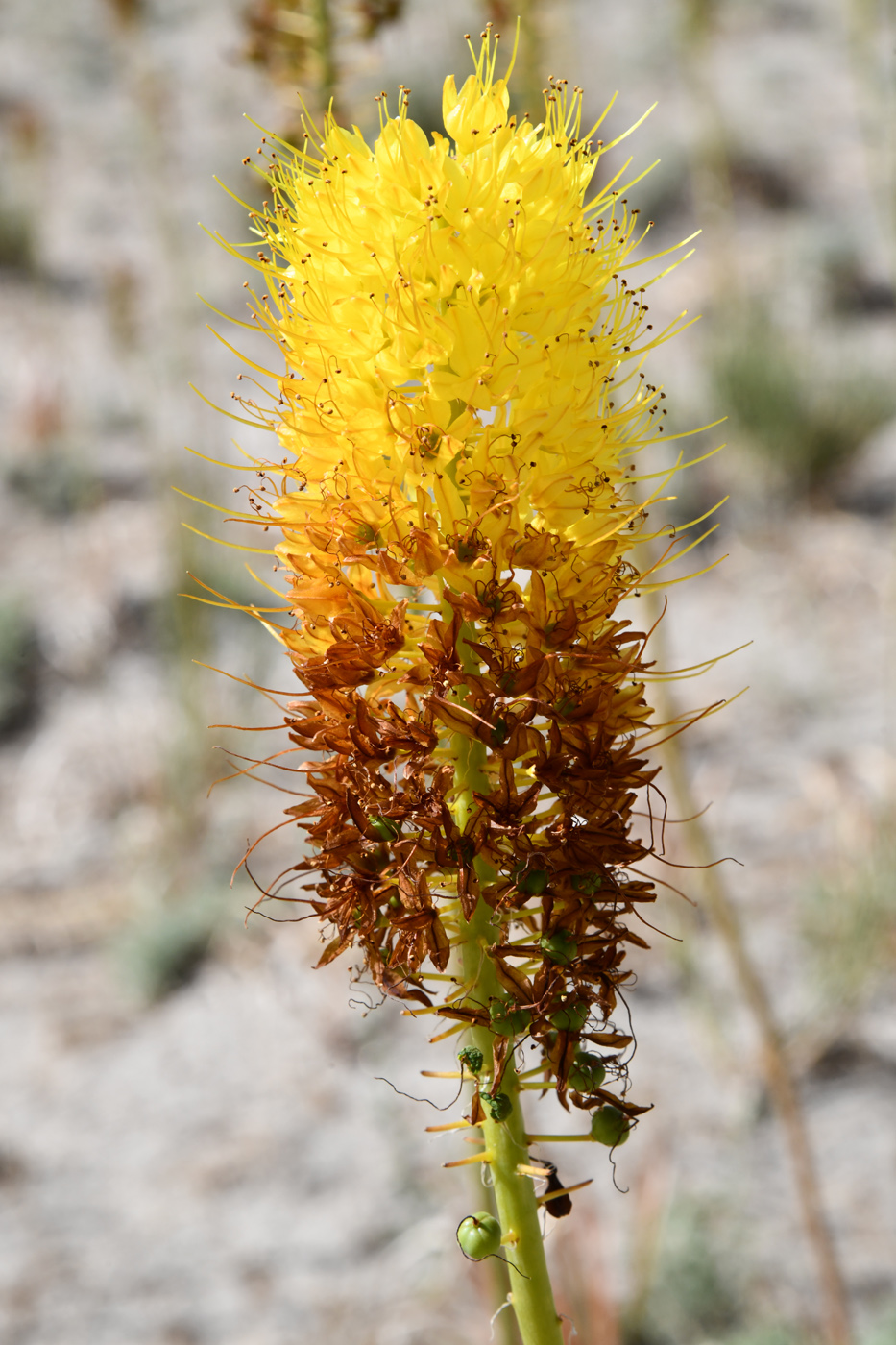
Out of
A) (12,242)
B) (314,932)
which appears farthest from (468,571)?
(12,242)

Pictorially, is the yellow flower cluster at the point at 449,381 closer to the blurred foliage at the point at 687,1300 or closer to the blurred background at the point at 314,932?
the blurred background at the point at 314,932

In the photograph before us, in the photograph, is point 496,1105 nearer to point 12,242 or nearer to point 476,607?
point 476,607

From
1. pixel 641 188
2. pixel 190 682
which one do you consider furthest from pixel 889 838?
pixel 641 188

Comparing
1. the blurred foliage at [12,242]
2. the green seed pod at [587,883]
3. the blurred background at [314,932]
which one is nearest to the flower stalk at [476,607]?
the green seed pod at [587,883]

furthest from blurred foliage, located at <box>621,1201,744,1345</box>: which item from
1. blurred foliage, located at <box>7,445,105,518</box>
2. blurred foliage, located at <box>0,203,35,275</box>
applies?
blurred foliage, located at <box>0,203,35,275</box>

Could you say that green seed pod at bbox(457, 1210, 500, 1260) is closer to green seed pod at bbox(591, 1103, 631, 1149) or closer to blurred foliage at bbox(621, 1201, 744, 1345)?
green seed pod at bbox(591, 1103, 631, 1149)
